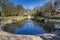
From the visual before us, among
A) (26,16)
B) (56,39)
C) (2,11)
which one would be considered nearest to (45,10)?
(26,16)

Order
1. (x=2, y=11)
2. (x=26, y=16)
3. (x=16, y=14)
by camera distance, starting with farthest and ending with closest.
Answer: (x=26, y=16) < (x=16, y=14) < (x=2, y=11)

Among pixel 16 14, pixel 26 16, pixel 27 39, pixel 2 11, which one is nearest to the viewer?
pixel 27 39

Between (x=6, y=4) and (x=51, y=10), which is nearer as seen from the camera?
(x=6, y=4)

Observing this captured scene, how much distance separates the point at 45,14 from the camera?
23328 millimetres

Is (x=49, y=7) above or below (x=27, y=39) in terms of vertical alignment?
above

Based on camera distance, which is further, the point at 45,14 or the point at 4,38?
the point at 45,14

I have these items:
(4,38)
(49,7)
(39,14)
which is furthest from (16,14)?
(4,38)

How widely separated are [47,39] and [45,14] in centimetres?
1732

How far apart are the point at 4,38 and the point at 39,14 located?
17884 millimetres

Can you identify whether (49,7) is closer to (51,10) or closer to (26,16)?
(51,10)

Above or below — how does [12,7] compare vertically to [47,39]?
above

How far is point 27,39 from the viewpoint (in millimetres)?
6129

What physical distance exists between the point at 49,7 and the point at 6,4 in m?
6.65

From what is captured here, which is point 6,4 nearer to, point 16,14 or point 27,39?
point 16,14
